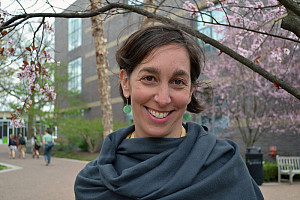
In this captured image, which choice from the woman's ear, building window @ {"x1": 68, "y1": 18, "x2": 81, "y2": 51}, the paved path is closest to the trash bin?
the paved path

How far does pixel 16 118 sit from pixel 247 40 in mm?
10954

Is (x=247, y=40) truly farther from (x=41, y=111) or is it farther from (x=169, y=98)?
(x=41, y=111)

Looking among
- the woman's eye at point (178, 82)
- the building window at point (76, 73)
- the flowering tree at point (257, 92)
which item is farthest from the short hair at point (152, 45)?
the building window at point (76, 73)

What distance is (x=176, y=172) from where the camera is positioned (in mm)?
1533

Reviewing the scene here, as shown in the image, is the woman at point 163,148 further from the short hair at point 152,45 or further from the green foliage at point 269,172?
the green foliage at point 269,172

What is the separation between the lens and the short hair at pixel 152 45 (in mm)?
1644

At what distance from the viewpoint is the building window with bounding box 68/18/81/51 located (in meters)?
32.6

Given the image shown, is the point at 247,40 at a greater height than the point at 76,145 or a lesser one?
greater

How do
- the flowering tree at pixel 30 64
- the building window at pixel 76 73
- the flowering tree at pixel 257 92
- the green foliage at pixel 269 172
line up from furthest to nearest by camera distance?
1. the building window at pixel 76 73
2. the flowering tree at pixel 257 92
3. the green foliage at pixel 269 172
4. the flowering tree at pixel 30 64

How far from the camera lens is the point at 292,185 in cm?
1123

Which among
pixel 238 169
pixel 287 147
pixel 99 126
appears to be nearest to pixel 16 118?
pixel 238 169

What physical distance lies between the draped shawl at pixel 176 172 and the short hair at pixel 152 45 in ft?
1.22

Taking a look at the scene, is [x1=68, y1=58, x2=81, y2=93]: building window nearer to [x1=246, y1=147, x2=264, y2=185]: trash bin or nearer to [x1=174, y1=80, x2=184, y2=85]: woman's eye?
[x1=246, y1=147, x2=264, y2=185]: trash bin

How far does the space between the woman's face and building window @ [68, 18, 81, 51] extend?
105 ft
